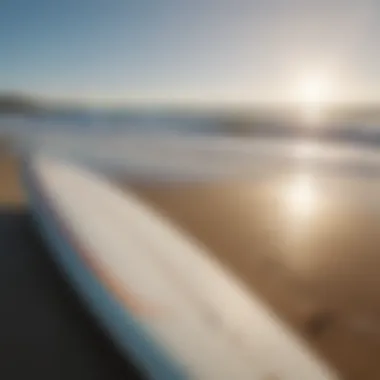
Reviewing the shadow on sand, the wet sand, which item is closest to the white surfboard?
the shadow on sand

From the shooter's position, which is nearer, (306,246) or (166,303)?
(166,303)

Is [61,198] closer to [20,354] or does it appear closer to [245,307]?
[20,354]

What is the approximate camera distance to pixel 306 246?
414 cm

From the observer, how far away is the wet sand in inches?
113

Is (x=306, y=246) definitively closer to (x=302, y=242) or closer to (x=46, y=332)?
(x=302, y=242)

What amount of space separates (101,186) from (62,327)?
219 centimetres

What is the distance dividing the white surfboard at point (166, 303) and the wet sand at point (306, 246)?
0.38 m

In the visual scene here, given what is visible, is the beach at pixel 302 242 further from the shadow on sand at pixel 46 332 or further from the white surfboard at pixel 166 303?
the shadow on sand at pixel 46 332

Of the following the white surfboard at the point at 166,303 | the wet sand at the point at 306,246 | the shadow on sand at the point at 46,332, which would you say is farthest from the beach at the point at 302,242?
the shadow on sand at the point at 46,332

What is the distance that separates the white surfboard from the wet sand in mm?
384

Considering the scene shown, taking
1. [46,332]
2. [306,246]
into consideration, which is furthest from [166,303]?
[306,246]

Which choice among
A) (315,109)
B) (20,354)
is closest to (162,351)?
(20,354)

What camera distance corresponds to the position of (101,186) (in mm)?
4824

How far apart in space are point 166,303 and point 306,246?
6.47 feet
